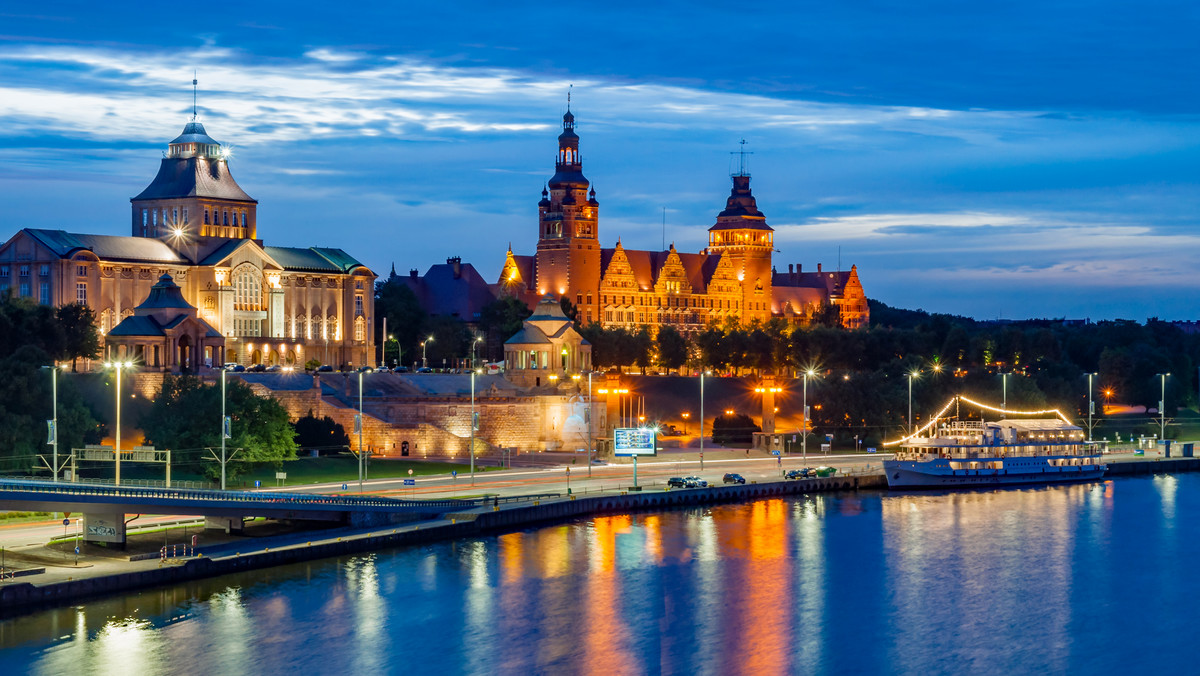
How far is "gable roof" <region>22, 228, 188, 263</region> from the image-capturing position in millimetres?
144875

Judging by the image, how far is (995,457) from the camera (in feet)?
435

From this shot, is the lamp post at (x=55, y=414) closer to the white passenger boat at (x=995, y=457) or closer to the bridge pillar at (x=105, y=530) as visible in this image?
the bridge pillar at (x=105, y=530)

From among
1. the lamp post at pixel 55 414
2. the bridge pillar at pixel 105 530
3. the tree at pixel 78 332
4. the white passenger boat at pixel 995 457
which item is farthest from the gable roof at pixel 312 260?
the bridge pillar at pixel 105 530

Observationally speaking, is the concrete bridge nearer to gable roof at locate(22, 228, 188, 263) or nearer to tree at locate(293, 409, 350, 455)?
tree at locate(293, 409, 350, 455)

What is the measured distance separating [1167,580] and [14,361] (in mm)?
71935

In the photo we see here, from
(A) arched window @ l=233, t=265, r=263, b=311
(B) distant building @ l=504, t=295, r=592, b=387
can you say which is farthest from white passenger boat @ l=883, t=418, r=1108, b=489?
(A) arched window @ l=233, t=265, r=263, b=311

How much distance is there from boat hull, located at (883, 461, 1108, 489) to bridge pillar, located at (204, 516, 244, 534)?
56.7 m

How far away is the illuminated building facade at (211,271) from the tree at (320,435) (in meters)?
24.2

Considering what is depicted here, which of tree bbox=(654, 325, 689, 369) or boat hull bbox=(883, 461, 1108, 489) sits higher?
tree bbox=(654, 325, 689, 369)

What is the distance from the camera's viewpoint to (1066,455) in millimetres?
136250

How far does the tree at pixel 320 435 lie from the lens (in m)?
117

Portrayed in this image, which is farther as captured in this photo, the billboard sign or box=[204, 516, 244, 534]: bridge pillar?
the billboard sign

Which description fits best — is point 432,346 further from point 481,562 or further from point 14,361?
point 481,562

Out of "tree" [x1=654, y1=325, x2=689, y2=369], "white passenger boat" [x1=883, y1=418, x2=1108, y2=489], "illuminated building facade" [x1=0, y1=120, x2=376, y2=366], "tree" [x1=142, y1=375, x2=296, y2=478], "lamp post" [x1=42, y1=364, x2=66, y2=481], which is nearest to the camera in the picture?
"lamp post" [x1=42, y1=364, x2=66, y2=481]
